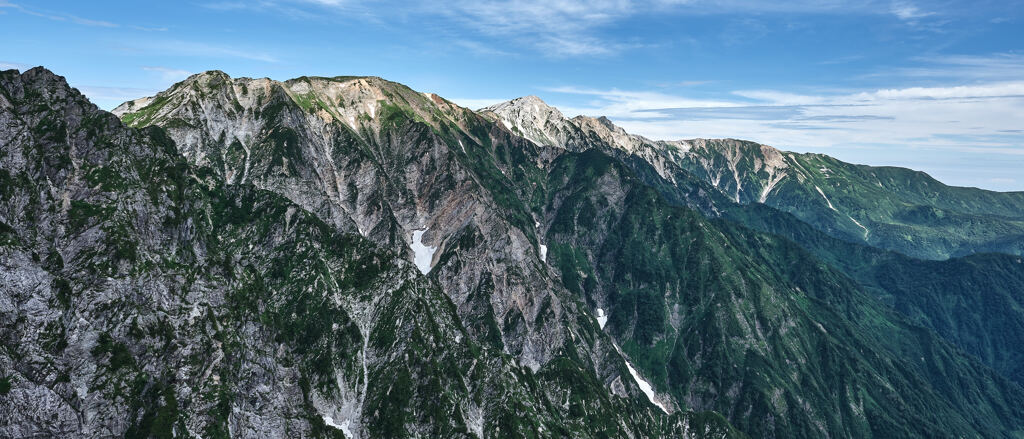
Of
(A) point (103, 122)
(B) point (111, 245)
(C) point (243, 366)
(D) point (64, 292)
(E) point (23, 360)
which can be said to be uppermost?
(A) point (103, 122)

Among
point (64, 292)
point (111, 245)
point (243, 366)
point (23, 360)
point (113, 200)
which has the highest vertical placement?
point (113, 200)

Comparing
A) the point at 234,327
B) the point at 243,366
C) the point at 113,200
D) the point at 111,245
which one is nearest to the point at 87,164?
the point at 113,200

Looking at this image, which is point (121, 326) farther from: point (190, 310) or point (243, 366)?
point (243, 366)

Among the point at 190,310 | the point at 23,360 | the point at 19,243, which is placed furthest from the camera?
the point at 190,310

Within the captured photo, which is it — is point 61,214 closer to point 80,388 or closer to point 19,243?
point 19,243

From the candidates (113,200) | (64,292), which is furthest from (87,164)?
(64,292)

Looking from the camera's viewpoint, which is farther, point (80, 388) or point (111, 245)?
point (111, 245)

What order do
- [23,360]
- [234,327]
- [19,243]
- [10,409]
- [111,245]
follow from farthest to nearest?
1. [234,327]
2. [111,245]
3. [19,243]
4. [23,360]
5. [10,409]

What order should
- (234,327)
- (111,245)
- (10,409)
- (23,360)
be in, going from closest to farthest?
(10,409)
(23,360)
(111,245)
(234,327)

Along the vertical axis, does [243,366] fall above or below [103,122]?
below
